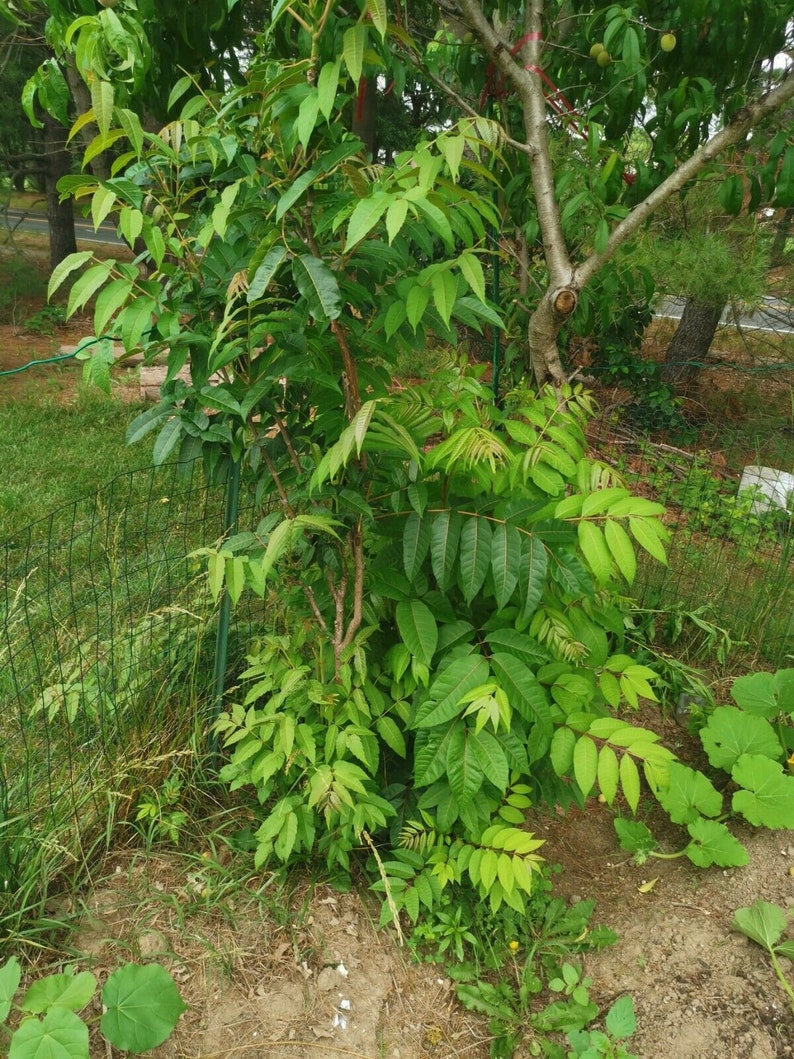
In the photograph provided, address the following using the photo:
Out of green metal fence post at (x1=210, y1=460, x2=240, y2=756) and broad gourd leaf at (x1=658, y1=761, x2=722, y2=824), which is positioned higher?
green metal fence post at (x1=210, y1=460, x2=240, y2=756)

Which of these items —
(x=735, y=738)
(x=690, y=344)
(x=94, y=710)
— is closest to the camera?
(x=94, y=710)

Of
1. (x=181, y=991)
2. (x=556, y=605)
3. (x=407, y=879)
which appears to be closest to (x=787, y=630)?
(x=556, y=605)

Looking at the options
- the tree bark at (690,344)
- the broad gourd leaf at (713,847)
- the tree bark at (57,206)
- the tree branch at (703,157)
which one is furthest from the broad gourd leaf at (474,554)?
the tree bark at (57,206)

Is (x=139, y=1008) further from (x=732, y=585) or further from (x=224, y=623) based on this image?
(x=732, y=585)

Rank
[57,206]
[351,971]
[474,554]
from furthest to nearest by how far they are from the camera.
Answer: [57,206]
[351,971]
[474,554]

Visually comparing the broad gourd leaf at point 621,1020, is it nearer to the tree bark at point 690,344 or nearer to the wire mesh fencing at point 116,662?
the wire mesh fencing at point 116,662

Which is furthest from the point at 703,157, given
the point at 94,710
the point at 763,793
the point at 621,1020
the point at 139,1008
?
the point at 139,1008

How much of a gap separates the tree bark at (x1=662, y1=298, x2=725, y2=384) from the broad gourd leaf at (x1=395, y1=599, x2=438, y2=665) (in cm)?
625

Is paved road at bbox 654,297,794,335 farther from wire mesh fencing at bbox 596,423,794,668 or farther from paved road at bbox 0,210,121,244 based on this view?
paved road at bbox 0,210,121,244

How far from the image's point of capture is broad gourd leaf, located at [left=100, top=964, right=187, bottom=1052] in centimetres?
156

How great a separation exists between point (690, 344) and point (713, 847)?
20.4 feet

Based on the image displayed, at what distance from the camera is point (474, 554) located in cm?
162

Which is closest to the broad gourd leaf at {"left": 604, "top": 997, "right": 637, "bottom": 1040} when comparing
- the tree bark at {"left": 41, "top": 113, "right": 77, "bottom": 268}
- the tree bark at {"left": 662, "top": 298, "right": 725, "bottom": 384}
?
the tree bark at {"left": 662, "top": 298, "right": 725, "bottom": 384}

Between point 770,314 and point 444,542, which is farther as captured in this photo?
point 770,314
